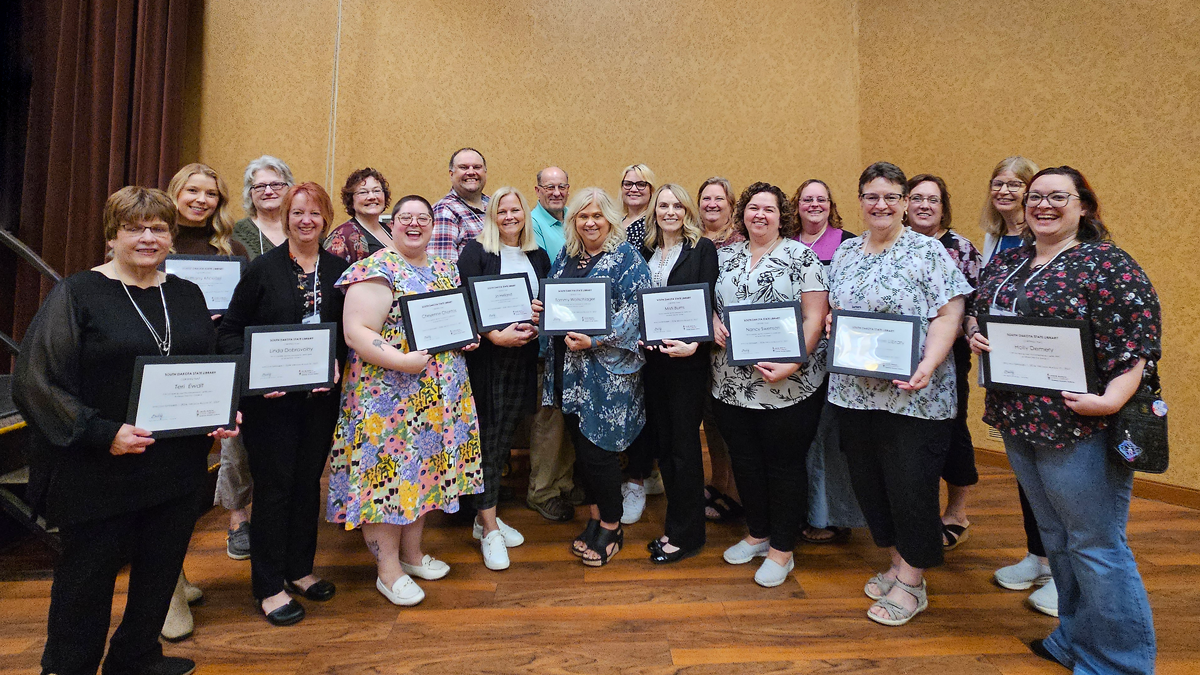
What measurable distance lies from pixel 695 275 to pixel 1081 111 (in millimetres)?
3006

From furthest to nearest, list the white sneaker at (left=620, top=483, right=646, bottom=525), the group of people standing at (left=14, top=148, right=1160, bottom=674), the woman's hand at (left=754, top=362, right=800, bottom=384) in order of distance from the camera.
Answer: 1. the white sneaker at (left=620, top=483, right=646, bottom=525)
2. the woman's hand at (left=754, top=362, right=800, bottom=384)
3. the group of people standing at (left=14, top=148, right=1160, bottom=674)

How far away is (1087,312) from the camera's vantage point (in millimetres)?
1546

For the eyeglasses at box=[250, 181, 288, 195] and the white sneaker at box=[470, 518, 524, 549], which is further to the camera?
the white sneaker at box=[470, 518, 524, 549]

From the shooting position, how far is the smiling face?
227 cm

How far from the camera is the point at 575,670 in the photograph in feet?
5.75

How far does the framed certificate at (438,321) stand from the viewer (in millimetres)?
1929

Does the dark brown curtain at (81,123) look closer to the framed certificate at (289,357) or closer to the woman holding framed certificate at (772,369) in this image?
the framed certificate at (289,357)

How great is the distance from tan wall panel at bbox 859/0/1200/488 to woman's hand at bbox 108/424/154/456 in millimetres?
4589

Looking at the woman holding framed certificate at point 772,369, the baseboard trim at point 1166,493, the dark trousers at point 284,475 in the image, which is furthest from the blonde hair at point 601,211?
the baseboard trim at point 1166,493

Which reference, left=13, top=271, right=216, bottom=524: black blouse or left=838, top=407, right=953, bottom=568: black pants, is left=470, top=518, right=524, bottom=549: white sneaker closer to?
left=13, top=271, right=216, bottom=524: black blouse

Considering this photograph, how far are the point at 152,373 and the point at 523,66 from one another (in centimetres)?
375

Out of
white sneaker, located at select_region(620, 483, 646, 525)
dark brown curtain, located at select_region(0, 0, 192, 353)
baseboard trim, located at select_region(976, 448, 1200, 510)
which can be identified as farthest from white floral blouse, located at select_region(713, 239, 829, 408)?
dark brown curtain, located at select_region(0, 0, 192, 353)

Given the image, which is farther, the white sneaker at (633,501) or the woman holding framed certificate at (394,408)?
the white sneaker at (633,501)

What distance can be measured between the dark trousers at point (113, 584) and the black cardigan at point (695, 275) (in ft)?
5.40
